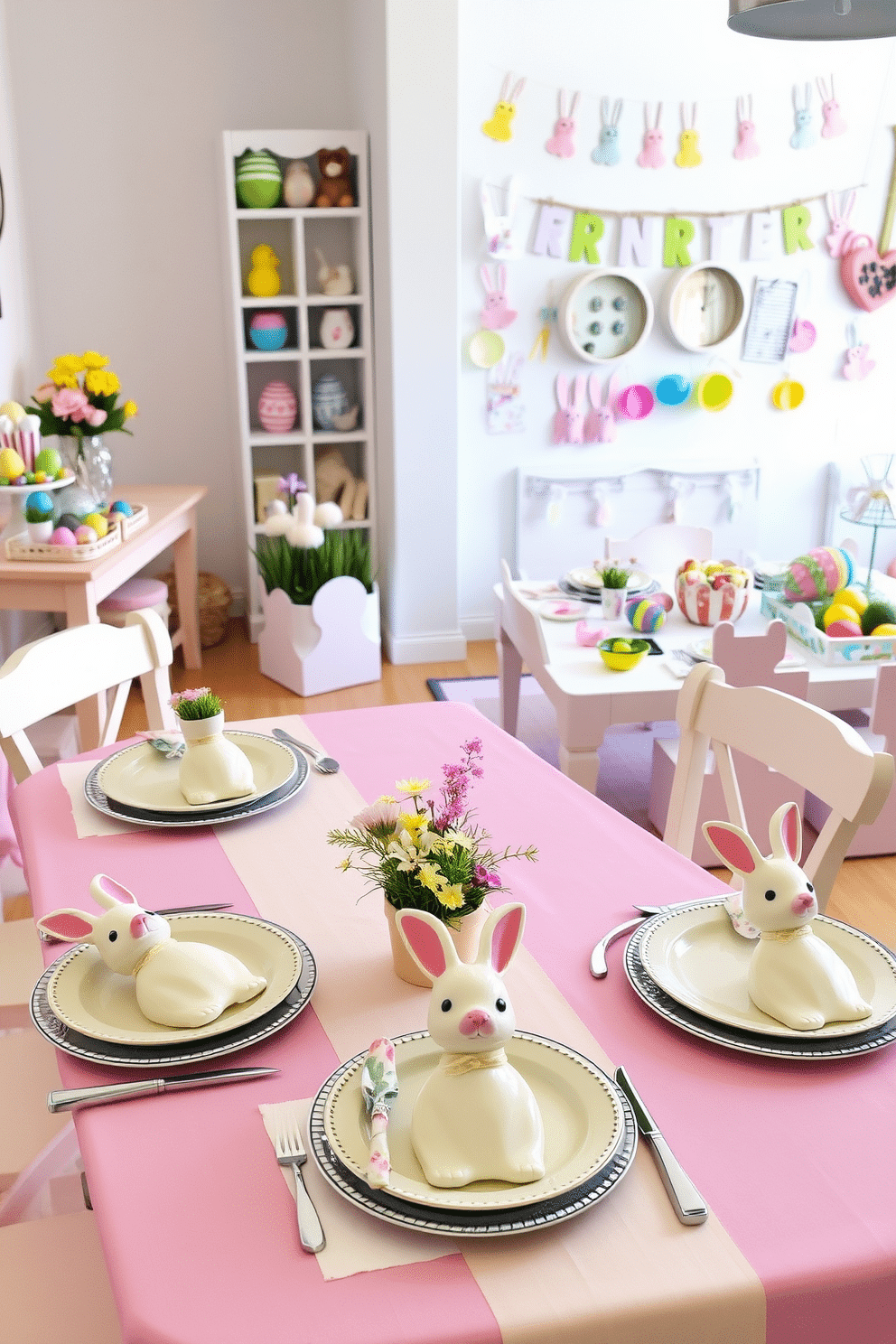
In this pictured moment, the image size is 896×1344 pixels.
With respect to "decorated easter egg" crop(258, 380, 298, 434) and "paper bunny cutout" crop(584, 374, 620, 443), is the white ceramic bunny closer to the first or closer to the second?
"decorated easter egg" crop(258, 380, 298, 434)

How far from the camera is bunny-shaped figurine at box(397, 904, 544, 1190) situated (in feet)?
2.84

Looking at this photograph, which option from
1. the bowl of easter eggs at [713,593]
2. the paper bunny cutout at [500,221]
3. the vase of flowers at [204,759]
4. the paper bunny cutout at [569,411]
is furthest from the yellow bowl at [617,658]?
the paper bunny cutout at [500,221]

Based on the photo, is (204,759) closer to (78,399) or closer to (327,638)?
(78,399)

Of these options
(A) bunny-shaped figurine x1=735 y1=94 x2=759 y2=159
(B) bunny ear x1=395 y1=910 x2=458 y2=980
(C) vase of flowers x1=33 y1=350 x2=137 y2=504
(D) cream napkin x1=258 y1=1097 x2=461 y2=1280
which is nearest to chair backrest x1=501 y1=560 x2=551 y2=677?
(C) vase of flowers x1=33 y1=350 x2=137 y2=504

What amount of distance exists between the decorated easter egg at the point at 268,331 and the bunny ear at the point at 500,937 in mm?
3682

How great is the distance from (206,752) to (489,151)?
329 cm

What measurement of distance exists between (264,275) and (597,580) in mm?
1910

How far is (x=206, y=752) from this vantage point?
4.95ft

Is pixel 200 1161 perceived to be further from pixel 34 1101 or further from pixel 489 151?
pixel 489 151

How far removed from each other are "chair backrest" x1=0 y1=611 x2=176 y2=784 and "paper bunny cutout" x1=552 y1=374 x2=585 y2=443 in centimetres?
272

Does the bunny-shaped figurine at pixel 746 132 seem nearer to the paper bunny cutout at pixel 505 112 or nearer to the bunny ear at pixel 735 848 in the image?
the paper bunny cutout at pixel 505 112

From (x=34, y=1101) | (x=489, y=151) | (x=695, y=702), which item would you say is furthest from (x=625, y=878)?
(x=489, y=151)

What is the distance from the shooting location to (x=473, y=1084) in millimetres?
889

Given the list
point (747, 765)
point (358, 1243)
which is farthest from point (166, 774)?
point (747, 765)
